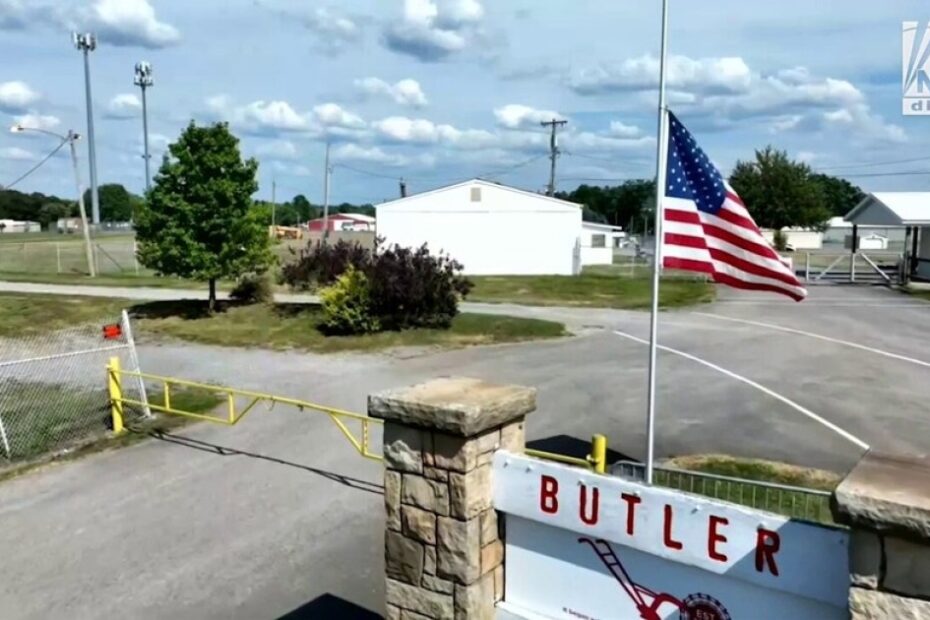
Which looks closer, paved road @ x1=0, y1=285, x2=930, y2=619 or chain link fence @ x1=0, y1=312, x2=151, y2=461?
paved road @ x1=0, y1=285, x2=930, y2=619

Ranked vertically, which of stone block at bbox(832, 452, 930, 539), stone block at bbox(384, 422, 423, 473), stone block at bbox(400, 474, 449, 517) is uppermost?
stone block at bbox(832, 452, 930, 539)

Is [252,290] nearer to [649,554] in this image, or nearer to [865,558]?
[649,554]

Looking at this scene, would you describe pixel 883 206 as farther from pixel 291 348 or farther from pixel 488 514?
pixel 488 514

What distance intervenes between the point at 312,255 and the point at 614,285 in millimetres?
14024

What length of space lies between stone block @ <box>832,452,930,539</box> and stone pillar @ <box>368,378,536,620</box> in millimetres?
1717

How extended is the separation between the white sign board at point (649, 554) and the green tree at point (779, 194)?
6902cm

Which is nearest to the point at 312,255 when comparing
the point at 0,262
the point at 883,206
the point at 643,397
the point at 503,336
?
the point at 503,336

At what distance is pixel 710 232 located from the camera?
655 centimetres

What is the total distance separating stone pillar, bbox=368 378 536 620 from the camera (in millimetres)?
4160

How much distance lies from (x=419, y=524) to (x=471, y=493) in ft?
1.32

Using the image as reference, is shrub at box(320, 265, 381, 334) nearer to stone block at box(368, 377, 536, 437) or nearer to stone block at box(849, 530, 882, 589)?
stone block at box(368, 377, 536, 437)

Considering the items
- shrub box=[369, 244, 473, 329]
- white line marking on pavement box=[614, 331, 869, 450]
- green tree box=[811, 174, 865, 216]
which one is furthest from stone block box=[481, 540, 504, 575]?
green tree box=[811, 174, 865, 216]

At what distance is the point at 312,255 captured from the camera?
960 inches

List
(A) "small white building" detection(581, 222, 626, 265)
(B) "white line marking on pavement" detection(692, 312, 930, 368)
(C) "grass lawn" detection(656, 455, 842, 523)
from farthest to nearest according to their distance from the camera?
(A) "small white building" detection(581, 222, 626, 265) → (B) "white line marking on pavement" detection(692, 312, 930, 368) → (C) "grass lawn" detection(656, 455, 842, 523)
